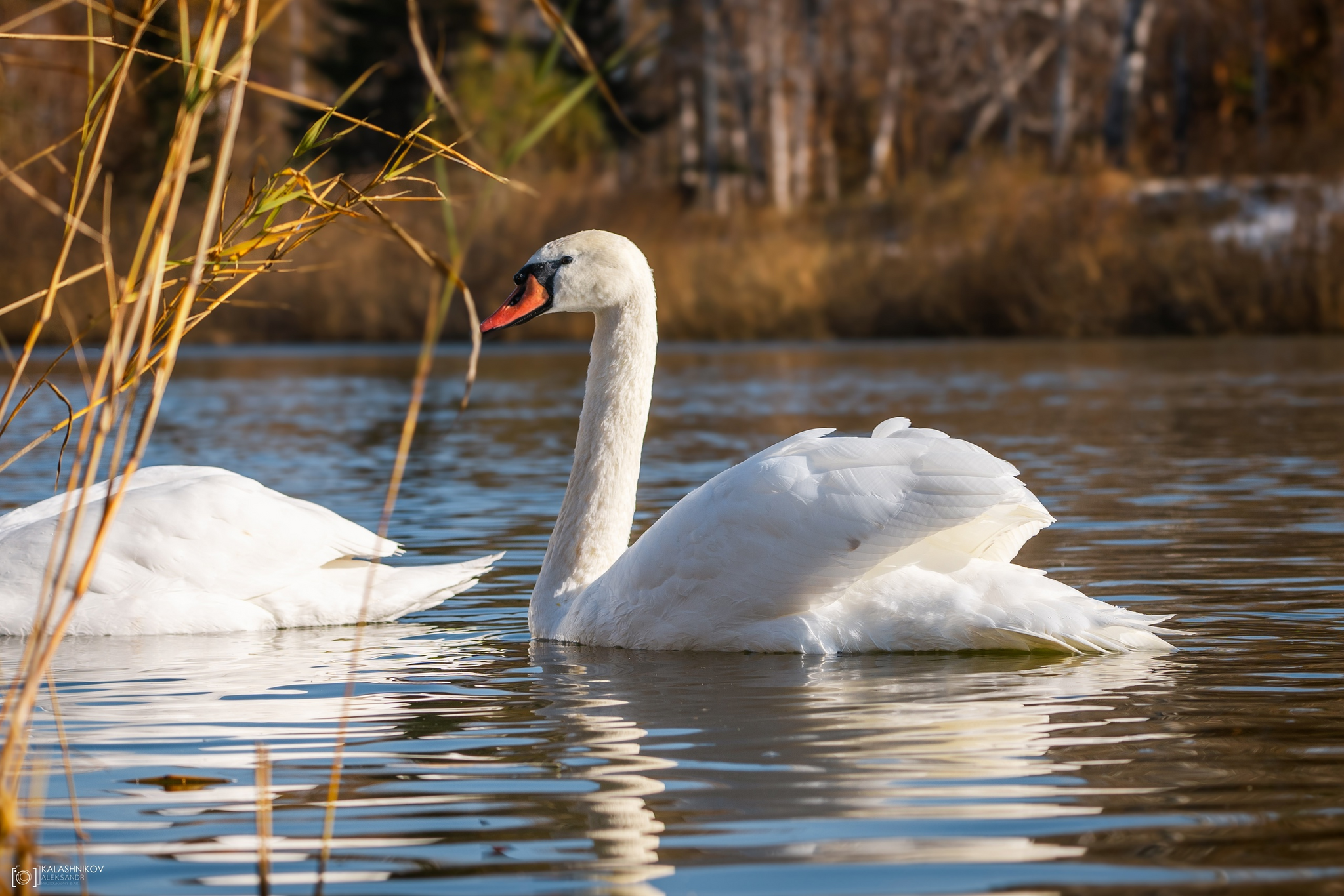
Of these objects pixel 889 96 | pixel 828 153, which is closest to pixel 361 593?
pixel 889 96

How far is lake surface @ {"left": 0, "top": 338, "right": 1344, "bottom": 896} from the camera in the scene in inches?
130

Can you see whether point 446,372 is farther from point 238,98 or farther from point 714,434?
point 238,98

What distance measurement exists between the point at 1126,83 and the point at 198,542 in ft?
96.2

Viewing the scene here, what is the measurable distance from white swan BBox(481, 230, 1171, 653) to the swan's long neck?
0.10 m

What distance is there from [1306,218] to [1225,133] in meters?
9.27

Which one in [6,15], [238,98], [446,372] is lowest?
[446,372]

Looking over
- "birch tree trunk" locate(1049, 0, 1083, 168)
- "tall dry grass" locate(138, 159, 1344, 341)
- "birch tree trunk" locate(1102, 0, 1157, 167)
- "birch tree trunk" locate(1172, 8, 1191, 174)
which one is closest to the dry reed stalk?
"tall dry grass" locate(138, 159, 1344, 341)

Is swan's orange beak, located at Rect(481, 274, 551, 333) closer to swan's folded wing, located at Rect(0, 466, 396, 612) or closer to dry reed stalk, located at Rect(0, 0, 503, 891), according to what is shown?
swan's folded wing, located at Rect(0, 466, 396, 612)

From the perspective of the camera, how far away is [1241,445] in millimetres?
12461

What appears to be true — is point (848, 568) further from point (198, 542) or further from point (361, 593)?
point (198, 542)

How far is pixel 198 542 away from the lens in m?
6.56

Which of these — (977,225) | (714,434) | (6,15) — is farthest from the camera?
(6,15)

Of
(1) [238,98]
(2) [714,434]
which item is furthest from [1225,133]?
(1) [238,98]

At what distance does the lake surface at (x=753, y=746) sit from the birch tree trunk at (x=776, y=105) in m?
30.5
